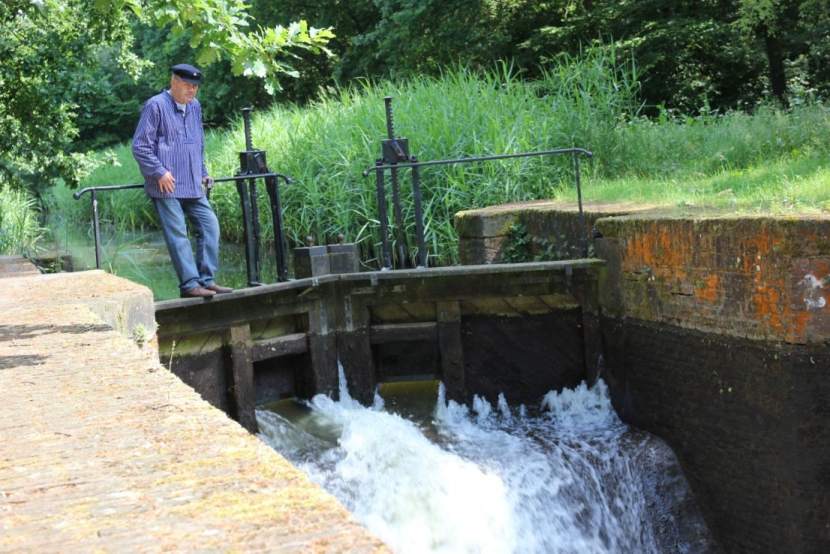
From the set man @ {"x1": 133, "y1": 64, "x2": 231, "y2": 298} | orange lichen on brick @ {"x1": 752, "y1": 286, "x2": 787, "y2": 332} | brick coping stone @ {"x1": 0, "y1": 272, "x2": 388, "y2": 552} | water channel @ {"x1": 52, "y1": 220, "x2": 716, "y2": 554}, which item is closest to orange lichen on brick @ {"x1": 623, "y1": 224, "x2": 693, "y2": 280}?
orange lichen on brick @ {"x1": 752, "y1": 286, "x2": 787, "y2": 332}

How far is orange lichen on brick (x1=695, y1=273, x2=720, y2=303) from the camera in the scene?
711cm

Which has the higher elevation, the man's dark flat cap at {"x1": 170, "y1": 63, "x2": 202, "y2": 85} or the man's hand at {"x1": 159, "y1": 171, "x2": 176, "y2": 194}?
the man's dark flat cap at {"x1": 170, "y1": 63, "x2": 202, "y2": 85}

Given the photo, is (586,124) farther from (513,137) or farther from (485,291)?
(485,291)

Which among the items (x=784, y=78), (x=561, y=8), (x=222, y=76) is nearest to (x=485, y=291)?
(x=784, y=78)

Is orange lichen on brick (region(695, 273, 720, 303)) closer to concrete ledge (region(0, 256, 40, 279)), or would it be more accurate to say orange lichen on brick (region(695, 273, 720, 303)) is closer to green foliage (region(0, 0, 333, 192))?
concrete ledge (region(0, 256, 40, 279))

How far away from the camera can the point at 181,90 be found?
25.1ft

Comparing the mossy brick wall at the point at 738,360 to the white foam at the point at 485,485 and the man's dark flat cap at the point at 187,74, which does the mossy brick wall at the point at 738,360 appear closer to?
the white foam at the point at 485,485

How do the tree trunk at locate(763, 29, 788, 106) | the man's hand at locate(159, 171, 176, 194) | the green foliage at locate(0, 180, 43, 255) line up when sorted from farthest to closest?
the tree trunk at locate(763, 29, 788, 106) < the green foliage at locate(0, 180, 43, 255) < the man's hand at locate(159, 171, 176, 194)

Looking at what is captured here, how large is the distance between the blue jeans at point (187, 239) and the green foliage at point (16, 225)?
6.47 meters

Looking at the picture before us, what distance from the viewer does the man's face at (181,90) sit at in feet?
25.1

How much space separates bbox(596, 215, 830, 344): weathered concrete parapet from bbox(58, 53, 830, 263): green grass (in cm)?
143

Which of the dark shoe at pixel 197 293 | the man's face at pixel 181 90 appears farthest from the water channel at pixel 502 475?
the man's face at pixel 181 90

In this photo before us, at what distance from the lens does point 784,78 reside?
19.9m

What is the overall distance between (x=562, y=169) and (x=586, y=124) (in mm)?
1061
